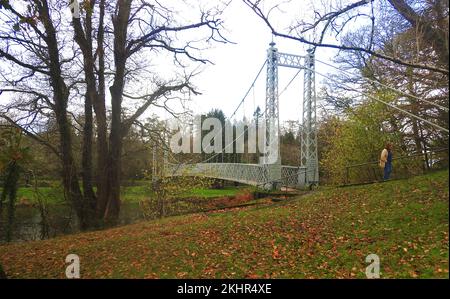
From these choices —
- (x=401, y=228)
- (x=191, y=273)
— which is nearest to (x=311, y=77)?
(x=401, y=228)

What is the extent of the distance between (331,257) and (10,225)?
10822mm

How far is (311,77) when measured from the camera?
64.0 feet

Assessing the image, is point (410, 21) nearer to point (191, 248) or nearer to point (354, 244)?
point (354, 244)

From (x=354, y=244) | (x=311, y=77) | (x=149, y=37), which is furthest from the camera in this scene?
(x=311, y=77)

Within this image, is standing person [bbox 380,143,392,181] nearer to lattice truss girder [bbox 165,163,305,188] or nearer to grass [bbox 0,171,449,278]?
grass [bbox 0,171,449,278]

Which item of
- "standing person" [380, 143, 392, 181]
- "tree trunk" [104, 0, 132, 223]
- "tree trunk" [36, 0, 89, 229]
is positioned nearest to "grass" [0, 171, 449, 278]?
"standing person" [380, 143, 392, 181]

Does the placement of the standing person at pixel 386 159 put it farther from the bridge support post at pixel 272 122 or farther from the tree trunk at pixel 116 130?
the tree trunk at pixel 116 130

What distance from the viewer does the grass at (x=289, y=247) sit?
4471mm

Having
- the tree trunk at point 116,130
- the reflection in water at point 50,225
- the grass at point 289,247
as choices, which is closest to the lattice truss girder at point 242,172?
the tree trunk at point 116,130

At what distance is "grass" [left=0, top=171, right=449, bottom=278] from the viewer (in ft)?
14.7

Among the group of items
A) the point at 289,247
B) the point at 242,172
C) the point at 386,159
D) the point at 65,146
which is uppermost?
the point at 65,146

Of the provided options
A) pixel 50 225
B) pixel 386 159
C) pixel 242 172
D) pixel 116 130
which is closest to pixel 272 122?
pixel 242 172

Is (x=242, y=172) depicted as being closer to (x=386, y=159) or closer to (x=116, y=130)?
(x=116, y=130)

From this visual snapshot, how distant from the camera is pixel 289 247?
21.0 ft
